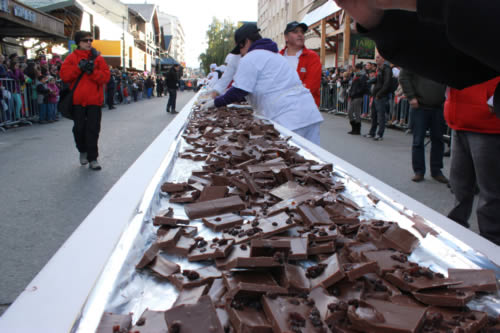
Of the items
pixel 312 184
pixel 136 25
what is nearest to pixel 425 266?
pixel 312 184

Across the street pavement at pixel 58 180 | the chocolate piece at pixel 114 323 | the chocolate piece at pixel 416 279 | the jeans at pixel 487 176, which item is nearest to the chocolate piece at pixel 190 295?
the chocolate piece at pixel 114 323

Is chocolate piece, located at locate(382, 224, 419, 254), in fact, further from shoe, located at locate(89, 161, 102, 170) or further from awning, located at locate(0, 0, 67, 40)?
awning, located at locate(0, 0, 67, 40)

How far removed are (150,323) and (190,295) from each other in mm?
136

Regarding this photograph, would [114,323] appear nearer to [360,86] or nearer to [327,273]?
[327,273]

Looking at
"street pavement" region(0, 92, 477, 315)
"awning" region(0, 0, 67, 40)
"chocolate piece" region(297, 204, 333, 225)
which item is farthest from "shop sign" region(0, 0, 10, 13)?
"chocolate piece" region(297, 204, 333, 225)

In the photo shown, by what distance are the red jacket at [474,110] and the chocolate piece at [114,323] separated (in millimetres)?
2390

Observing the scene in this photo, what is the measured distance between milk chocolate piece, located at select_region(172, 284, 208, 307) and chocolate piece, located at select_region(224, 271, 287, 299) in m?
0.06

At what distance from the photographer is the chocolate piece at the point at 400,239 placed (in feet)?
4.15

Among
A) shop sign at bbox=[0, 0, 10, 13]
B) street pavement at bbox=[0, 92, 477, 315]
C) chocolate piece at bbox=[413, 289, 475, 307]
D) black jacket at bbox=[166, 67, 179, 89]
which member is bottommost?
street pavement at bbox=[0, 92, 477, 315]

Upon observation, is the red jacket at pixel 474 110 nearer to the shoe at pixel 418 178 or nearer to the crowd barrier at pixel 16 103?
the shoe at pixel 418 178

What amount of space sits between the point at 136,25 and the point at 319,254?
5897 centimetres

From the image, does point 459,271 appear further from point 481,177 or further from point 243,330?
point 481,177

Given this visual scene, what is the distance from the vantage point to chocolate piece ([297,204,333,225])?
4.67 feet

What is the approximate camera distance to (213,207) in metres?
1.57
